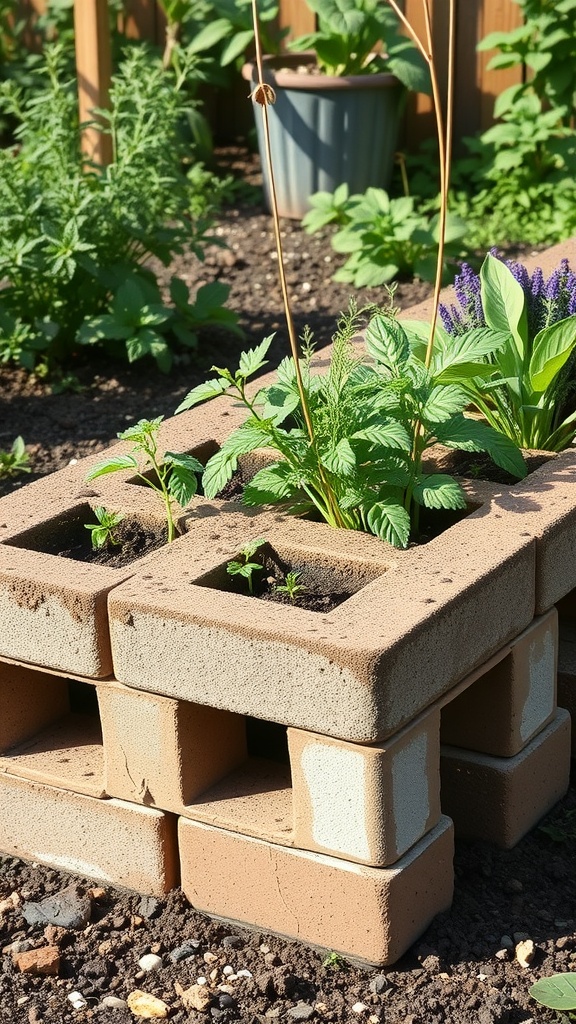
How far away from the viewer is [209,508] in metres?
2.71

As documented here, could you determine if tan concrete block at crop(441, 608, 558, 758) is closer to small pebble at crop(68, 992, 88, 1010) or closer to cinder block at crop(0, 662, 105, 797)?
cinder block at crop(0, 662, 105, 797)

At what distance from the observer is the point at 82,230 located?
4.52 m

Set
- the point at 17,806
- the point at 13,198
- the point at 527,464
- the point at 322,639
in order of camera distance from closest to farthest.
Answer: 1. the point at 322,639
2. the point at 17,806
3. the point at 527,464
4. the point at 13,198

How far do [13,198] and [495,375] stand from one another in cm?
213

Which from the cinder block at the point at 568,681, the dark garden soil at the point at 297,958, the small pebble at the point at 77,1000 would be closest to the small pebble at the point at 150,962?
the dark garden soil at the point at 297,958

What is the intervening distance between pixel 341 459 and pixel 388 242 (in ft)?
10.8

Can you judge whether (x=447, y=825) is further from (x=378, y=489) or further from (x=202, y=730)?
(x=378, y=489)

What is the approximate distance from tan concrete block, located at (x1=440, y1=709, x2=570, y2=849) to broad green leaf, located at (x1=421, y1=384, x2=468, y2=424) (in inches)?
25.5

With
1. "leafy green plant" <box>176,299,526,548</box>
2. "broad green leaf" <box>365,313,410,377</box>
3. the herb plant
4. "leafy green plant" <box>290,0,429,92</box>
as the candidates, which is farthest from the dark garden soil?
"leafy green plant" <box>290,0,429,92</box>

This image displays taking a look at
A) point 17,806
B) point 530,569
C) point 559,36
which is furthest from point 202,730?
point 559,36

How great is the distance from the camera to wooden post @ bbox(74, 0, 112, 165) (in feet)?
18.3

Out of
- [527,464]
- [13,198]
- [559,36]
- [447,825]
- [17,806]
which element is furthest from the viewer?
[559,36]

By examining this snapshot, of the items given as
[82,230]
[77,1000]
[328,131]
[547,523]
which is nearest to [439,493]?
[547,523]

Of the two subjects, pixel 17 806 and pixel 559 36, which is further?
pixel 559 36
